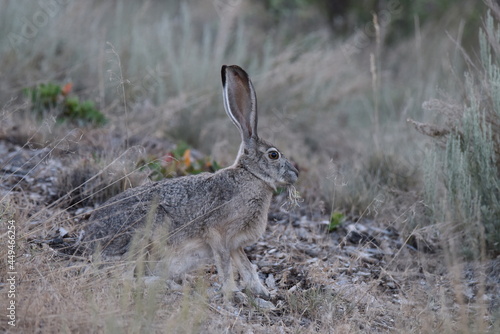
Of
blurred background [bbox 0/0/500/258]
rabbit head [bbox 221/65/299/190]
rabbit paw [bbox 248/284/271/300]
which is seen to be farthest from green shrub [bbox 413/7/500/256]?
rabbit paw [bbox 248/284/271/300]

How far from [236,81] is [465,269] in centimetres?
229

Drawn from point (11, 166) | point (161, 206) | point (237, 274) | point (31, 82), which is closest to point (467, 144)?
point (237, 274)

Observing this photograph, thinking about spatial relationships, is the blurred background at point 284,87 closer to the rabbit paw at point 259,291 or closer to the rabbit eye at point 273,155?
the rabbit eye at point 273,155

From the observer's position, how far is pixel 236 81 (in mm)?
4895

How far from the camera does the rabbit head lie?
16.0ft

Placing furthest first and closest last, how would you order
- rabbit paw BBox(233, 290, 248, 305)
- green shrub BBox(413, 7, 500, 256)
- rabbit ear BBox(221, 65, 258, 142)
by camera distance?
green shrub BBox(413, 7, 500, 256) → rabbit ear BBox(221, 65, 258, 142) → rabbit paw BBox(233, 290, 248, 305)

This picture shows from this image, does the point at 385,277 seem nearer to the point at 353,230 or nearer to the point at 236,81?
the point at 353,230

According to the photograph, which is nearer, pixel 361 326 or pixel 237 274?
pixel 361 326

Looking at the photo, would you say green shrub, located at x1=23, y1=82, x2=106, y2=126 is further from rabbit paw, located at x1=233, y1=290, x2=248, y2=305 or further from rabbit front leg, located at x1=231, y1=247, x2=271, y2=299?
rabbit paw, located at x1=233, y1=290, x2=248, y2=305

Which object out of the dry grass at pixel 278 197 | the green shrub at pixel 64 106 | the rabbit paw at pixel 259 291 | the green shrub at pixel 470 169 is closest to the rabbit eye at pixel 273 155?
the dry grass at pixel 278 197

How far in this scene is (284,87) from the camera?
9.38m

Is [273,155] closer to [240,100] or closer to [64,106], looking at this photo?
[240,100]

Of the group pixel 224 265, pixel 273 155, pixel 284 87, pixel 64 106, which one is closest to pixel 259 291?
pixel 224 265

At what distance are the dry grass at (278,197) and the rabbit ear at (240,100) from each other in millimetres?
632
